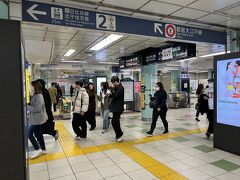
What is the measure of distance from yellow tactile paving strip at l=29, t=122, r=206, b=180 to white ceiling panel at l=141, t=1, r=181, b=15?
3002mm

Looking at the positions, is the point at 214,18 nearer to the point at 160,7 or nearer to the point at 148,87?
the point at 160,7

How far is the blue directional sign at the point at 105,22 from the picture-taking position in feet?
11.2

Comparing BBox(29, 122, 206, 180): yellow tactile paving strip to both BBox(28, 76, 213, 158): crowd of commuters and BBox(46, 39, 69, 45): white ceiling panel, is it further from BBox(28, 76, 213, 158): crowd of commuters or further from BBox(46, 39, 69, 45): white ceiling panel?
BBox(46, 39, 69, 45): white ceiling panel

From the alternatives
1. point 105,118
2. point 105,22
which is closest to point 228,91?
point 105,22

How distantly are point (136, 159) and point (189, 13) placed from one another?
330 centimetres

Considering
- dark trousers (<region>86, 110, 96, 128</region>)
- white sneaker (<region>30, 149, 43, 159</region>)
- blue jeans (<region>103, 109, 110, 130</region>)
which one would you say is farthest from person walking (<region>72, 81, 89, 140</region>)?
white sneaker (<region>30, 149, 43, 159</region>)

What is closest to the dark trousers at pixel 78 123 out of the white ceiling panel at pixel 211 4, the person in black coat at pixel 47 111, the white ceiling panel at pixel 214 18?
the person in black coat at pixel 47 111

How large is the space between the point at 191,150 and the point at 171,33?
9.03 feet

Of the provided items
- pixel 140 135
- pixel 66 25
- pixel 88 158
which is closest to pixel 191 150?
pixel 140 135

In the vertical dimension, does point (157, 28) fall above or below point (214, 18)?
below

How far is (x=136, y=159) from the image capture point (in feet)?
12.5

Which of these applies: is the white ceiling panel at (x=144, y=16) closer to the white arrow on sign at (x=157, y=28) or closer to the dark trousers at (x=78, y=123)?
the white arrow on sign at (x=157, y=28)

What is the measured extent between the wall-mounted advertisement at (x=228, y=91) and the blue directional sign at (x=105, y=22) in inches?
52.6

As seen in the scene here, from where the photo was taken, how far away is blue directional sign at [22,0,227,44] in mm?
3426
